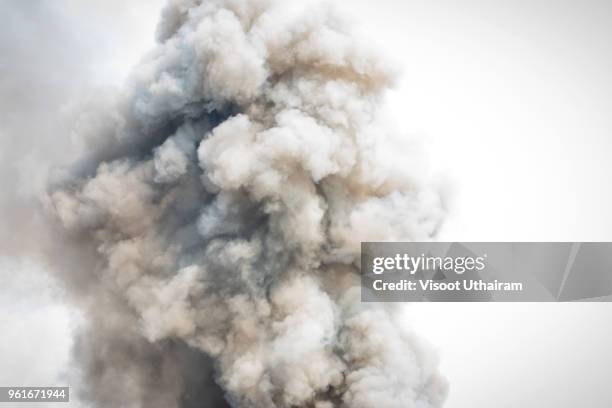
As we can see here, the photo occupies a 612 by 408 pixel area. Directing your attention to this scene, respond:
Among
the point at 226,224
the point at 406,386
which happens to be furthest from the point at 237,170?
the point at 406,386

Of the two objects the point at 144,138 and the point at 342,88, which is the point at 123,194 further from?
the point at 342,88

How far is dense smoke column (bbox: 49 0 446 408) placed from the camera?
93.7 feet

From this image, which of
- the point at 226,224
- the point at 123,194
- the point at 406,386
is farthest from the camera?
the point at 123,194

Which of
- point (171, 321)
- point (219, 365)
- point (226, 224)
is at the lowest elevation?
point (219, 365)

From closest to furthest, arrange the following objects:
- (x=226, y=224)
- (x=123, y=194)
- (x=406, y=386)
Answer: (x=406, y=386)
(x=226, y=224)
(x=123, y=194)

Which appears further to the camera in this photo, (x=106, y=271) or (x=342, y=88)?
(x=106, y=271)

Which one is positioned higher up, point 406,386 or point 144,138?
point 144,138

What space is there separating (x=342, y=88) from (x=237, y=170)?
633 centimetres

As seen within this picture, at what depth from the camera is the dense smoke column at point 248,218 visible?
93.7 ft

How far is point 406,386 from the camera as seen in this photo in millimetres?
28125

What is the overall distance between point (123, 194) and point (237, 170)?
708 centimetres

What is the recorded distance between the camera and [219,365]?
97.9 ft

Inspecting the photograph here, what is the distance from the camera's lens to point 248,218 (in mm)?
30453

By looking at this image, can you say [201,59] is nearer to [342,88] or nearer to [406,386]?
[342,88]
